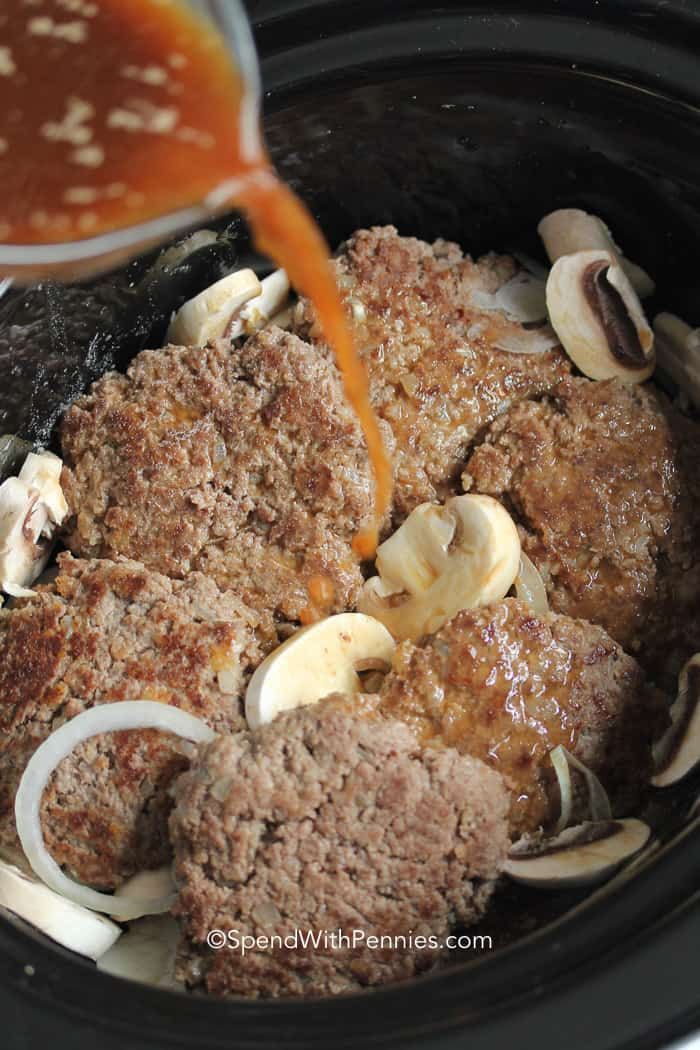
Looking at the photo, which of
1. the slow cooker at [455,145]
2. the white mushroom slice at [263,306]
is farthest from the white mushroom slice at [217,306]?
the slow cooker at [455,145]

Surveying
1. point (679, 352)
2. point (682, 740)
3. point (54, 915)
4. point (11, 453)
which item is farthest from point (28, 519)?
point (679, 352)

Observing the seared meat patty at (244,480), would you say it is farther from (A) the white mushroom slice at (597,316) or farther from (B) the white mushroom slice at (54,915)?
(B) the white mushroom slice at (54,915)

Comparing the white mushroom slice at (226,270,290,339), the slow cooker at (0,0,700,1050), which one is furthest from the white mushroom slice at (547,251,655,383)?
the white mushroom slice at (226,270,290,339)

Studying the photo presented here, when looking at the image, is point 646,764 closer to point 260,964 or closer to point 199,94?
point 260,964

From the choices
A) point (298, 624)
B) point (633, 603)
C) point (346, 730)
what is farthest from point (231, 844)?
point (633, 603)

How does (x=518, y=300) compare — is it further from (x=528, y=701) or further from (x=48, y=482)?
(x=48, y=482)

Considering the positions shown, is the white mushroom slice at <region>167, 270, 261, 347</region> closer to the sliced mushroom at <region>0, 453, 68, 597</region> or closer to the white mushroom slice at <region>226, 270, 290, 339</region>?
the white mushroom slice at <region>226, 270, 290, 339</region>
